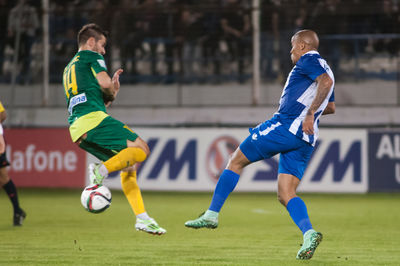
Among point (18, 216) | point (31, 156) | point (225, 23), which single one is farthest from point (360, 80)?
point (18, 216)

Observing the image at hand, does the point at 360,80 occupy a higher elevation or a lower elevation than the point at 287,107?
lower

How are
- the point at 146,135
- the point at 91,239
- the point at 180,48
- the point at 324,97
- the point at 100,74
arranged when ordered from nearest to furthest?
the point at 324,97 → the point at 100,74 → the point at 91,239 → the point at 146,135 → the point at 180,48

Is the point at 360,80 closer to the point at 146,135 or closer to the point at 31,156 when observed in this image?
the point at 146,135

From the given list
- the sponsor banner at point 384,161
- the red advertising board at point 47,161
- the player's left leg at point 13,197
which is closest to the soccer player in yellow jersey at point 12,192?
the player's left leg at point 13,197

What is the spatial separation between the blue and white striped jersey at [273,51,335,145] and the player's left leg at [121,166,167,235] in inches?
60.0

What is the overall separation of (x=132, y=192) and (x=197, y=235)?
1.63 meters

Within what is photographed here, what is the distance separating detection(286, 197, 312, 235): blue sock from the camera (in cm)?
610

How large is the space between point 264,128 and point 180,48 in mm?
9668

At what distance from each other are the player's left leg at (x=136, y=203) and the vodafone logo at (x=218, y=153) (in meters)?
7.44

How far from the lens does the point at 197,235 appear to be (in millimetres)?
8219

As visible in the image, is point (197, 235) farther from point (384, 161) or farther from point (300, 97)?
point (384, 161)

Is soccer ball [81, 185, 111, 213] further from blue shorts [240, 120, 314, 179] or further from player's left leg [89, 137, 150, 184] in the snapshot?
blue shorts [240, 120, 314, 179]

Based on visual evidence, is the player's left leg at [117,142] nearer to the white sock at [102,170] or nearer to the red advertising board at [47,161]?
the white sock at [102,170]

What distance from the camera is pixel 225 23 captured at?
15883mm
